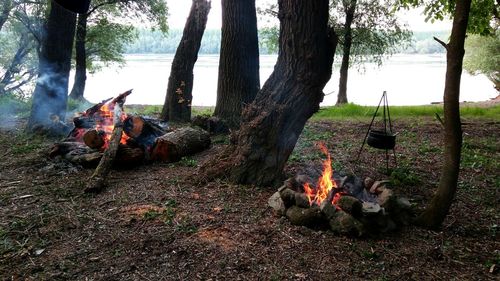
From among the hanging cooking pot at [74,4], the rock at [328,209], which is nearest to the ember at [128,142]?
the rock at [328,209]

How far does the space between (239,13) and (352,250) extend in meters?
5.57

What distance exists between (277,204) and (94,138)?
3.36 metres

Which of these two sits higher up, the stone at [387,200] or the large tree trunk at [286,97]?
the large tree trunk at [286,97]

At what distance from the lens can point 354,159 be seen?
6449 mm

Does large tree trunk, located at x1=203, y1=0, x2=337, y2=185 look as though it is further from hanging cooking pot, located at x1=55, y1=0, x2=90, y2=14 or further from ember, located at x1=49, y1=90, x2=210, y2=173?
hanging cooking pot, located at x1=55, y1=0, x2=90, y2=14

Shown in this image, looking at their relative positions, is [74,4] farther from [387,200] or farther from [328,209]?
[387,200]

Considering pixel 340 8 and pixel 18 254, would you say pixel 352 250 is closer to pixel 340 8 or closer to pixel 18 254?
pixel 18 254

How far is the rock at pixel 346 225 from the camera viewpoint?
3691 millimetres

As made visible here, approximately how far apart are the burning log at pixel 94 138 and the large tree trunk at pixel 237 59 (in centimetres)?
263

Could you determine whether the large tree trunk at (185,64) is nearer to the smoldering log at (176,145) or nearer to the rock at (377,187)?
the smoldering log at (176,145)

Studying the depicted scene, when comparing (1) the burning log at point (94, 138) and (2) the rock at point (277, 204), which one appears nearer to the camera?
(2) the rock at point (277, 204)

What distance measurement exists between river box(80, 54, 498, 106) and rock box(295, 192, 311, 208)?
1422 cm

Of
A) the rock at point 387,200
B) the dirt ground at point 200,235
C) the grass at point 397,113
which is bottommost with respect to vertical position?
the dirt ground at point 200,235

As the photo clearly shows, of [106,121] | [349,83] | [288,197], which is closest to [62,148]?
[106,121]
